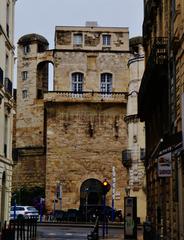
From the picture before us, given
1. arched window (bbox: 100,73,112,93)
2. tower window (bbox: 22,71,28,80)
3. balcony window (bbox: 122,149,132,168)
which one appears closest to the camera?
balcony window (bbox: 122,149,132,168)

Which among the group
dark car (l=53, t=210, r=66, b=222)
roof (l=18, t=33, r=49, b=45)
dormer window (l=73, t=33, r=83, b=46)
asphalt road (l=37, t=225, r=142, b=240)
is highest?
roof (l=18, t=33, r=49, b=45)

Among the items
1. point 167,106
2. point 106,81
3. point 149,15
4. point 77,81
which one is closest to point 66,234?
point 149,15

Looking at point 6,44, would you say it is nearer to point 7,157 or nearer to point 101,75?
point 7,157

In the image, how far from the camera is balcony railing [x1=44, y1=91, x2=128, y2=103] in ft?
185

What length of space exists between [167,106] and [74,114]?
122ft

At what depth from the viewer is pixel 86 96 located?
186 feet

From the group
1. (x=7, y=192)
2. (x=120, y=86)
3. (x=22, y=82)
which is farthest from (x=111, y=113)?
(x=7, y=192)

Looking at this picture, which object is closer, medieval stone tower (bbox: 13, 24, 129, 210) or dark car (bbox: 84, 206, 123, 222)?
dark car (bbox: 84, 206, 123, 222)

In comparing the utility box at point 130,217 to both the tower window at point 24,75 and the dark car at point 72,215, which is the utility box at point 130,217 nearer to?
the dark car at point 72,215

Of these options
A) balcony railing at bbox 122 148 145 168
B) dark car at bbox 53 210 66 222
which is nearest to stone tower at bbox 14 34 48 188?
dark car at bbox 53 210 66 222

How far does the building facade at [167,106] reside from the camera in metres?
15.8

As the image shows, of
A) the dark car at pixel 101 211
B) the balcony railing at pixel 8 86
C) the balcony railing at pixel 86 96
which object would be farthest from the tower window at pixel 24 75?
the balcony railing at pixel 8 86

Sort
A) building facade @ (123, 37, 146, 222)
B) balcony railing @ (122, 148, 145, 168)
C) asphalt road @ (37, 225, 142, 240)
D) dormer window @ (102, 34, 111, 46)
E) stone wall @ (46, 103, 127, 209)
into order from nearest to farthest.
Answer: asphalt road @ (37, 225, 142, 240) → building facade @ (123, 37, 146, 222) → balcony railing @ (122, 148, 145, 168) → stone wall @ (46, 103, 127, 209) → dormer window @ (102, 34, 111, 46)

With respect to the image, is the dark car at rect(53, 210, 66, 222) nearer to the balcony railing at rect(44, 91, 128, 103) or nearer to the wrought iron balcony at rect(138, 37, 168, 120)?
the balcony railing at rect(44, 91, 128, 103)
